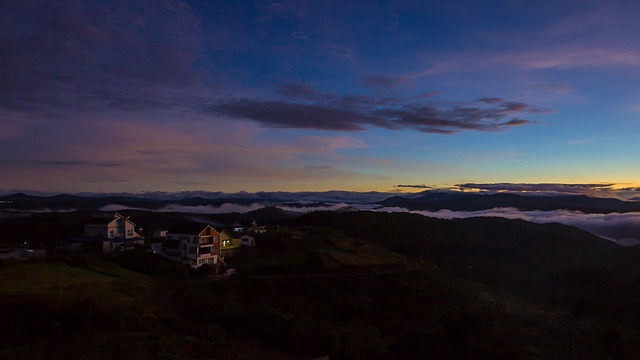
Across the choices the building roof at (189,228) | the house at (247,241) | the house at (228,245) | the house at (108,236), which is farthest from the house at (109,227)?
the house at (247,241)

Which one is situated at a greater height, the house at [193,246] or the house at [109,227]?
the house at [109,227]

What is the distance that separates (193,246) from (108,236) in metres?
11.2

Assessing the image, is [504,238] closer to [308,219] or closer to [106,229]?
[308,219]

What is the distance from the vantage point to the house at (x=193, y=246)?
5491cm

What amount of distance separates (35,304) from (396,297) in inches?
1244

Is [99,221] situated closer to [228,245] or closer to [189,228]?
[189,228]

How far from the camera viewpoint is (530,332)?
40156 mm

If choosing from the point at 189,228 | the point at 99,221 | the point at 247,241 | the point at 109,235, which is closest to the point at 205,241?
the point at 189,228

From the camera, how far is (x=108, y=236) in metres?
58.0

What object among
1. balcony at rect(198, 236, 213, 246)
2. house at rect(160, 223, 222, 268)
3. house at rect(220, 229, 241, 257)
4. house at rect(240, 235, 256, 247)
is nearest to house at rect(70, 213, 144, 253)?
house at rect(160, 223, 222, 268)

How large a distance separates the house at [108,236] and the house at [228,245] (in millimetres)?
9613

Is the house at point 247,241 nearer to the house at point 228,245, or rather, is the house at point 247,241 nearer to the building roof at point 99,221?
the house at point 228,245

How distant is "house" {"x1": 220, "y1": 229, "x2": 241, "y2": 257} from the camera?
197 ft

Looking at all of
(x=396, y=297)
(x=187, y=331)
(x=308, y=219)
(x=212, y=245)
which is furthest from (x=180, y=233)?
(x=308, y=219)
